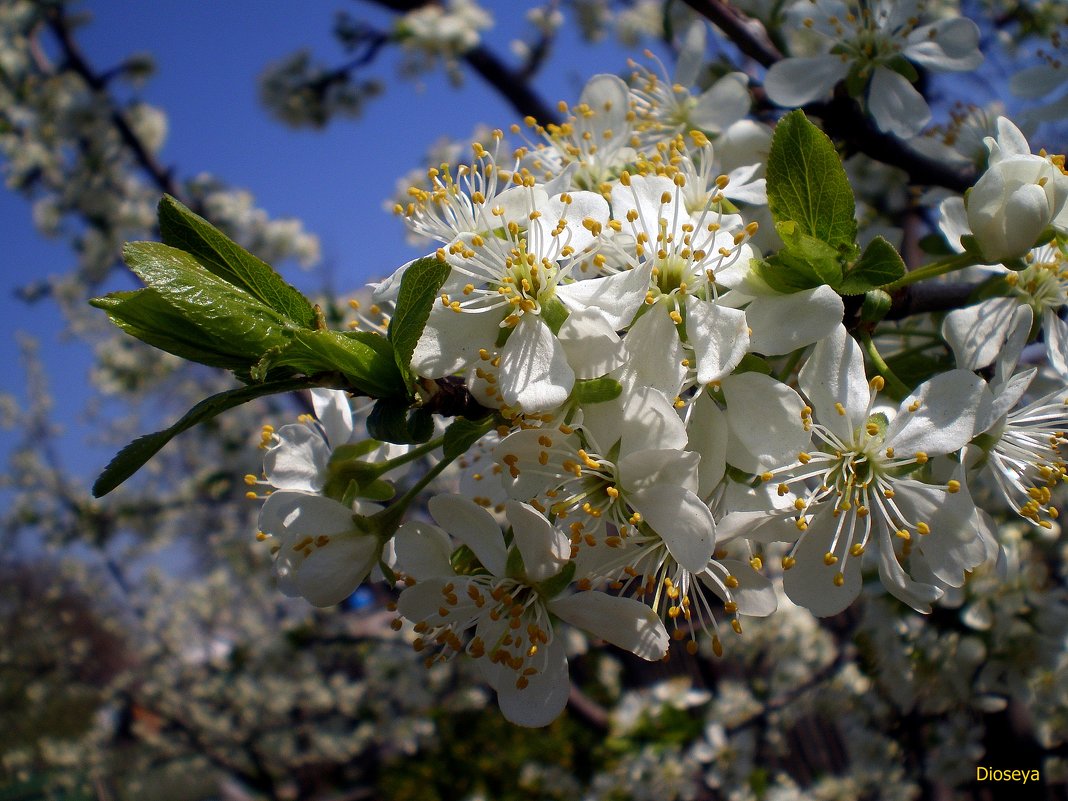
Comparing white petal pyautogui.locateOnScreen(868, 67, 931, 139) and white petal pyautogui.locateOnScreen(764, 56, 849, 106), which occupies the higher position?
white petal pyautogui.locateOnScreen(764, 56, 849, 106)

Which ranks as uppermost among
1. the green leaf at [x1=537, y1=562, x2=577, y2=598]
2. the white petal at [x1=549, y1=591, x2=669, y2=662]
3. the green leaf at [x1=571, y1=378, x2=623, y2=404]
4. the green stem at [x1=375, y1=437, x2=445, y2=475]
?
the green leaf at [x1=571, y1=378, x2=623, y2=404]

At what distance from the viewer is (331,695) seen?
26.6 ft

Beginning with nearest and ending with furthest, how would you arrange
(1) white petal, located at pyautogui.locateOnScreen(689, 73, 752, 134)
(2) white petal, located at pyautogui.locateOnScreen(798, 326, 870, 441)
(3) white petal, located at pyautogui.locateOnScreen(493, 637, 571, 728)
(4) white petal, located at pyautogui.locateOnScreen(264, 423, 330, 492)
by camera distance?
(2) white petal, located at pyautogui.locateOnScreen(798, 326, 870, 441)
(3) white petal, located at pyautogui.locateOnScreen(493, 637, 571, 728)
(4) white petal, located at pyautogui.locateOnScreen(264, 423, 330, 492)
(1) white petal, located at pyautogui.locateOnScreen(689, 73, 752, 134)

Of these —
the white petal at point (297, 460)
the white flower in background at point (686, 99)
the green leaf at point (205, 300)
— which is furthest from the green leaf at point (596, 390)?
the white flower in background at point (686, 99)

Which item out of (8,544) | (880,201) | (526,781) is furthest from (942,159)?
(8,544)

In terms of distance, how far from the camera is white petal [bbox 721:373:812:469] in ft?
2.69

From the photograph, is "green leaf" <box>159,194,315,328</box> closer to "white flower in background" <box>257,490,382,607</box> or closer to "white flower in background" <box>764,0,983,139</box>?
"white flower in background" <box>257,490,382,607</box>

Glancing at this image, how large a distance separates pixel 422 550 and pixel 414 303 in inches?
13.3

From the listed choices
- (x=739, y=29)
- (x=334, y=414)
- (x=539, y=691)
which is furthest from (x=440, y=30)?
(x=539, y=691)

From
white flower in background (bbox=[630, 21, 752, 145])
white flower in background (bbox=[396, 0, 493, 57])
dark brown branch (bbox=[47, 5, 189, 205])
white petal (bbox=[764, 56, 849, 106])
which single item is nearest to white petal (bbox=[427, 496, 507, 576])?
white flower in background (bbox=[630, 21, 752, 145])

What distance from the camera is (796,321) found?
0.84 metres

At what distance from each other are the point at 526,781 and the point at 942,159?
17.2ft

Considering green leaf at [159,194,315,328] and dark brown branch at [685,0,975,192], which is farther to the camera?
dark brown branch at [685,0,975,192]

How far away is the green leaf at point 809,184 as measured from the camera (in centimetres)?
84
